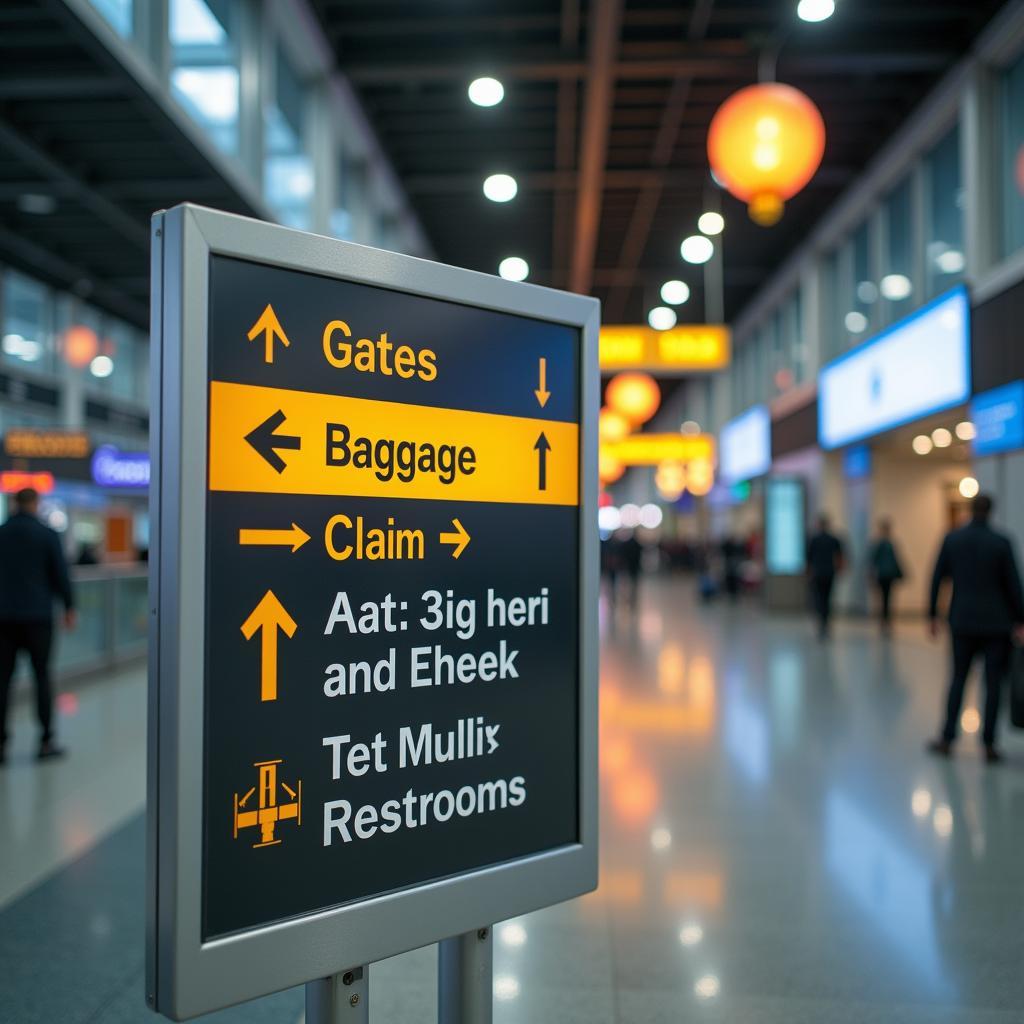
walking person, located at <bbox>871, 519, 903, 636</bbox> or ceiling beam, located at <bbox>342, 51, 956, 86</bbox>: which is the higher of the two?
ceiling beam, located at <bbox>342, 51, 956, 86</bbox>

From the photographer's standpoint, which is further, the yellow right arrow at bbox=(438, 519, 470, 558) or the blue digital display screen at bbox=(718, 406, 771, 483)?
the blue digital display screen at bbox=(718, 406, 771, 483)

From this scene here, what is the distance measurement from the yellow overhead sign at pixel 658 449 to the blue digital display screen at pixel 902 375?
762 cm

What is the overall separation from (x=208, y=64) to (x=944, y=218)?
9.25 metres

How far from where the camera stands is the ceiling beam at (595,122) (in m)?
10.5

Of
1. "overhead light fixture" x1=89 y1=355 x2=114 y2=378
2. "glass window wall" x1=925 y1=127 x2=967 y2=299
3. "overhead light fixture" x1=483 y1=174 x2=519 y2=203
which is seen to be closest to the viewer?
"glass window wall" x1=925 y1=127 x2=967 y2=299

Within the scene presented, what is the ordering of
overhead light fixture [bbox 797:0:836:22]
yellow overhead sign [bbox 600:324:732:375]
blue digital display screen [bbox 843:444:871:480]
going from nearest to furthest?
overhead light fixture [bbox 797:0:836:22] < yellow overhead sign [bbox 600:324:732:375] < blue digital display screen [bbox 843:444:871:480]

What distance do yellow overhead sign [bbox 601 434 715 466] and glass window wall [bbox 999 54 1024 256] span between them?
14439 mm

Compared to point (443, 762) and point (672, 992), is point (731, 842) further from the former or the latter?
point (443, 762)

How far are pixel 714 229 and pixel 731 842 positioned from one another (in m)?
13.4

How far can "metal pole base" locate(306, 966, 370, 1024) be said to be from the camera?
65.9 inches

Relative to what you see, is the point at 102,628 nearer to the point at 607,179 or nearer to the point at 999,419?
the point at 999,419

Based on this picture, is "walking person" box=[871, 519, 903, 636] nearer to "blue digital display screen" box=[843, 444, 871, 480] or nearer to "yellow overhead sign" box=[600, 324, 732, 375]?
"blue digital display screen" box=[843, 444, 871, 480]

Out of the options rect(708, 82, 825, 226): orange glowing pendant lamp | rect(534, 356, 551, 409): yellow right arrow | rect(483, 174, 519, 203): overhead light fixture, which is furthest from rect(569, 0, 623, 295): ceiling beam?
rect(534, 356, 551, 409): yellow right arrow

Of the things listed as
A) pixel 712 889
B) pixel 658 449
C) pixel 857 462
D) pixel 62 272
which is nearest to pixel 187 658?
pixel 712 889
